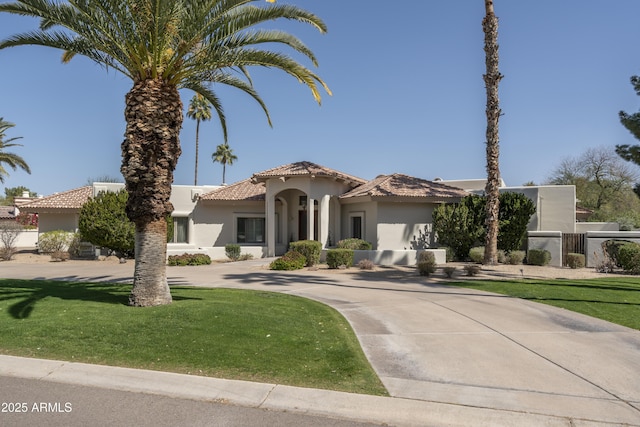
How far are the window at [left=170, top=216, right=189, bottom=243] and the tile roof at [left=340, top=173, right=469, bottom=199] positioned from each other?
10.2m

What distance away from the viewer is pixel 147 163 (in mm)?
9617

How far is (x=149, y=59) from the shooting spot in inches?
381

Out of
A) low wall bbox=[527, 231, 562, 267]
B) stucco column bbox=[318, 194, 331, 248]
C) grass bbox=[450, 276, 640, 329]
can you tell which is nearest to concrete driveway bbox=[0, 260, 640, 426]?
grass bbox=[450, 276, 640, 329]

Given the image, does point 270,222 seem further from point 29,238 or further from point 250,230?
point 29,238

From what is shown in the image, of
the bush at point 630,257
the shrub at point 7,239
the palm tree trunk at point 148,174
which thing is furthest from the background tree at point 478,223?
the shrub at point 7,239

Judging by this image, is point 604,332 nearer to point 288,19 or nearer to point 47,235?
point 288,19

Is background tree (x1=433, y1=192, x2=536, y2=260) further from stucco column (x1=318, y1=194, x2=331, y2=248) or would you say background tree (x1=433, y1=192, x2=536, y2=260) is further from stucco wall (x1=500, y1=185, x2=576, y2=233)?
stucco column (x1=318, y1=194, x2=331, y2=248)

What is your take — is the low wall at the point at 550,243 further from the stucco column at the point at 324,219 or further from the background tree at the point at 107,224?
the background tree at the point at 107,224

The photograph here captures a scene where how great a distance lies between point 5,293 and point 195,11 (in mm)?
8576

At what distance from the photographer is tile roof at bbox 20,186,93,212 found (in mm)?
29422

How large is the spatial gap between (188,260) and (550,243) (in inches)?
710

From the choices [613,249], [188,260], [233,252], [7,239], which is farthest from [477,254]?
[7,239]

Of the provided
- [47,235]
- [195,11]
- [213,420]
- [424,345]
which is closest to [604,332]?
[424,345]

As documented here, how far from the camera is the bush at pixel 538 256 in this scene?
70.0 ft
